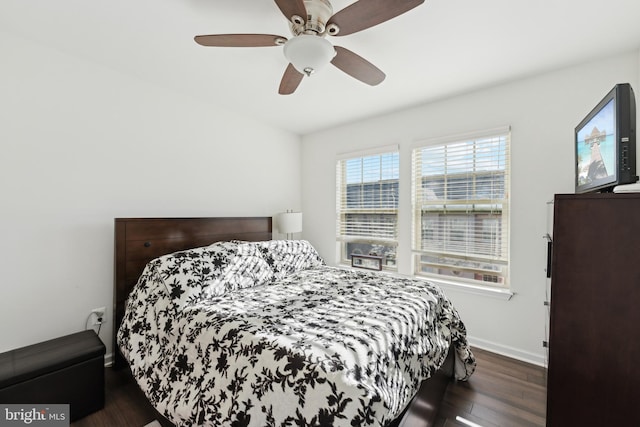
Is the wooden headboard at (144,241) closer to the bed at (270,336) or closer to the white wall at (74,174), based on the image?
the bed at (270,336)

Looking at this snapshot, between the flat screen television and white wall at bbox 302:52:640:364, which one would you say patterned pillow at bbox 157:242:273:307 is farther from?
the flat screen television

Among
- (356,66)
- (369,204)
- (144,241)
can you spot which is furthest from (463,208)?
(144,241)

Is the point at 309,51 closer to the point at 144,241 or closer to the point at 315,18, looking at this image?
the point at 315,18

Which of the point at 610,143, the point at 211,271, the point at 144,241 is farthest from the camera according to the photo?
the point at 144,241

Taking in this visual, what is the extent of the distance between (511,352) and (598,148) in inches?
79.2

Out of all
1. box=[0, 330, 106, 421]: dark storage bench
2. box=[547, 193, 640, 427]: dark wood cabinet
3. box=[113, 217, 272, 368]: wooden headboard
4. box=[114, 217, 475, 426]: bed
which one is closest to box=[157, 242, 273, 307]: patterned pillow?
box=[114, 217, 475, 426]: bed

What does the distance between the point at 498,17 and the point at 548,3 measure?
246mm

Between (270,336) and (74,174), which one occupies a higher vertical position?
(74,174)

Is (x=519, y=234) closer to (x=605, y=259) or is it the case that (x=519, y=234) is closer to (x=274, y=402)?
(x=605, y=259)

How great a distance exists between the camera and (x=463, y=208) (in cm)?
284

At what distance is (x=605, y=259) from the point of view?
1128 millimetres

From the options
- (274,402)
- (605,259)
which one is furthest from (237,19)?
(605,259)

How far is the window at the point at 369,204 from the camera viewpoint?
3.37 m

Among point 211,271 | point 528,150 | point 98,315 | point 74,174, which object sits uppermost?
point 528,150
